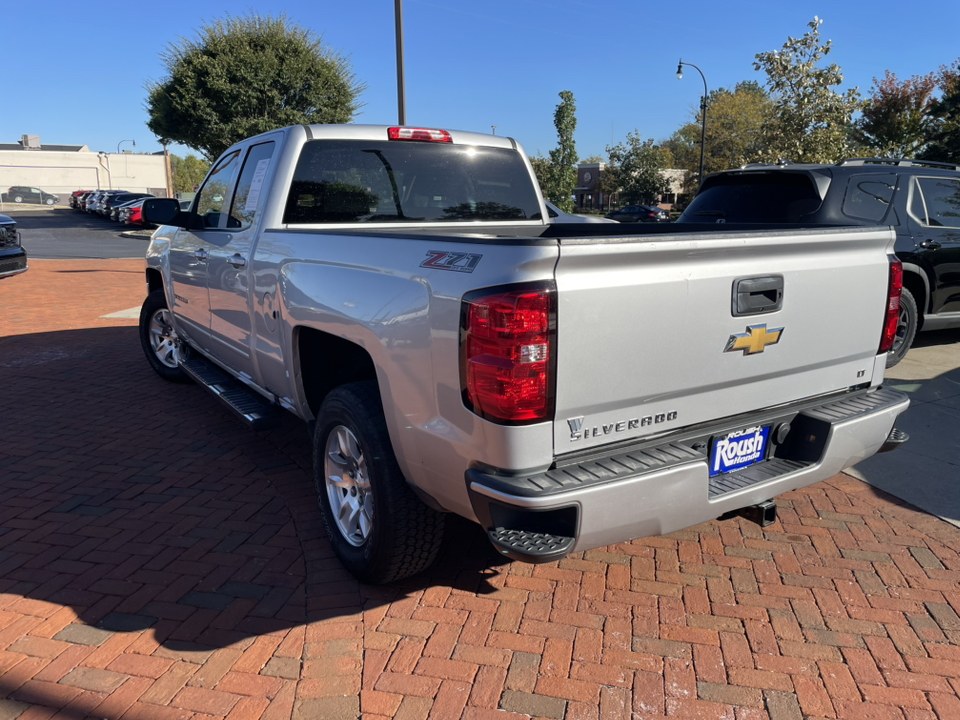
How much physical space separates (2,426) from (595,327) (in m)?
4.97

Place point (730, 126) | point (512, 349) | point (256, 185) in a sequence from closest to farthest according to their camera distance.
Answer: point (512, 349) < point (256, 185) < point (730, 126)

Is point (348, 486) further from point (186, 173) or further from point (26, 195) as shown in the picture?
point (186, 173)

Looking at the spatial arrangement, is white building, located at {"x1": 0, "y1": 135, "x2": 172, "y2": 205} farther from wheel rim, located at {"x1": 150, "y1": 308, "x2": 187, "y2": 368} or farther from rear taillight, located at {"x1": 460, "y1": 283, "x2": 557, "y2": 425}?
rear taillight, located at {"x1": 460, "y1": 283, "x2": 557, "y2": 425}

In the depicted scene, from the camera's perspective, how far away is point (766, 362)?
274 centimetres

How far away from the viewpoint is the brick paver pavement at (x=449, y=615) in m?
2.47

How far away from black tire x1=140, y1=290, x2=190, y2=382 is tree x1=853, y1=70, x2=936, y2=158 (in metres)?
35.5

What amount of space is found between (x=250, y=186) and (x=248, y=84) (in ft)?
76.8

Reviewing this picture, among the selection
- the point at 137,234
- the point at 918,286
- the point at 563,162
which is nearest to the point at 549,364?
the point at 918,286

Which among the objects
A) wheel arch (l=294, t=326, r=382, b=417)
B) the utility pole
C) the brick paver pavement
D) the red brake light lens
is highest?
the utility pole

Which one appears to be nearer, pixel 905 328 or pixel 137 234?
pixel 905 328

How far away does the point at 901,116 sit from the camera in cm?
3459

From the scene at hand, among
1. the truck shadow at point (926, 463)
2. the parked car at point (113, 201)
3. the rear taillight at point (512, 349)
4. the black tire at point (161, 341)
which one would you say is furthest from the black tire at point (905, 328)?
the parked car at point (113, 201)

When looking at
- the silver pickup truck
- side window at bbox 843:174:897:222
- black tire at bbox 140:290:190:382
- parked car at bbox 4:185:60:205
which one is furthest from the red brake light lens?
parked car at bbox 4:185:60:205

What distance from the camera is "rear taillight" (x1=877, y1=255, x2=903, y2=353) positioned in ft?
10.3
